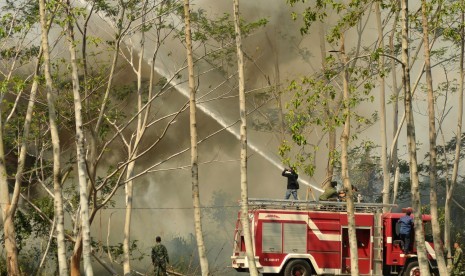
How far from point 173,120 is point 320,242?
6253mm

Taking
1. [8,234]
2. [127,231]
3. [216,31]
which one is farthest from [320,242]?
[216,31]

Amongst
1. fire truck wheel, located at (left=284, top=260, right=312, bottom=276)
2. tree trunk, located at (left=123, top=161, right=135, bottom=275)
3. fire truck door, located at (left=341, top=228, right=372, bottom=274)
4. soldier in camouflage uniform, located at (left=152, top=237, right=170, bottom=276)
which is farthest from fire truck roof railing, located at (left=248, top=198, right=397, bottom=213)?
tree trunk, located at (left=123, top=161, right=135, bottom=275)

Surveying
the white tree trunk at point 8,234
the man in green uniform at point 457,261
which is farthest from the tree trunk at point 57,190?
the man in green uniform at point 457,261

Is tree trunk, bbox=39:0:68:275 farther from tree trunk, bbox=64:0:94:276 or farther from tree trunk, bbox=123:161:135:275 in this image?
tree trunk, bbox=123:161:135:275

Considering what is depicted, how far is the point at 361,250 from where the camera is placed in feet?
96.1

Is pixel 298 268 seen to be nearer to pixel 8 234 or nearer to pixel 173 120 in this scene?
pixel 173 120

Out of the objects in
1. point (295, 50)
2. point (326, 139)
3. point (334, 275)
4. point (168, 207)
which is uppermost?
point (295, 50)

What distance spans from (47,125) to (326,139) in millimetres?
17138

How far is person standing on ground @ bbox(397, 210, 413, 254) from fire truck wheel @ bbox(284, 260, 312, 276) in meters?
2.85

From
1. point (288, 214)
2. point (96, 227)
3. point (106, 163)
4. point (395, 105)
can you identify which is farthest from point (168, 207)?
point (288, 214)

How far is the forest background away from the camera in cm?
3397

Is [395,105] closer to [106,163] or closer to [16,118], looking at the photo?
[106,163]

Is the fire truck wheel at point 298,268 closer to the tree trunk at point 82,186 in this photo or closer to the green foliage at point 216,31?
the tree trunk at point 82,186

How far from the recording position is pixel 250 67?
46.4 metres
